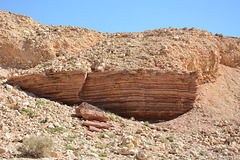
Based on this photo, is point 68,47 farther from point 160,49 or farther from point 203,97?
point 203,97

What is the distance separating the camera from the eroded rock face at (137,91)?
1251 cm

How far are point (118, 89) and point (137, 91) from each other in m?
0.93

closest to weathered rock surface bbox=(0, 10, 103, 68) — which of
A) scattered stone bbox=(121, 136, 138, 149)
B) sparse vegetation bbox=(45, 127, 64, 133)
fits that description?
sparse vegetation bbox=(45, 127, 64, 133)

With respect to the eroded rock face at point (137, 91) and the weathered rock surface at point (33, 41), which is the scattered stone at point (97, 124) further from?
the weathered rock surface at point (33, 41)

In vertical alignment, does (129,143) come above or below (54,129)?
below

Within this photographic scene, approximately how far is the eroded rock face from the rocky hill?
0.16ft

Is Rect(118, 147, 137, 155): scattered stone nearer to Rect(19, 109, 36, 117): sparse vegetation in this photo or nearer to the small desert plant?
the small desert plant

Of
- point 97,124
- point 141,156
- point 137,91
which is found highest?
point 137,91

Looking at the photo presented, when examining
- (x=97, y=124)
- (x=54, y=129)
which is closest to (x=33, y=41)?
(x=97, y=124)

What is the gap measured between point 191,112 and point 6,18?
42.9 ft

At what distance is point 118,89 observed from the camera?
41.3 ft

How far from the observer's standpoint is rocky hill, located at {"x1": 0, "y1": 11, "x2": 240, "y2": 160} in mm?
8312

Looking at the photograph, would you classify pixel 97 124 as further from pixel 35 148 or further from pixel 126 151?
pixel 35 148

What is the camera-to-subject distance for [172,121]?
39.4ft
